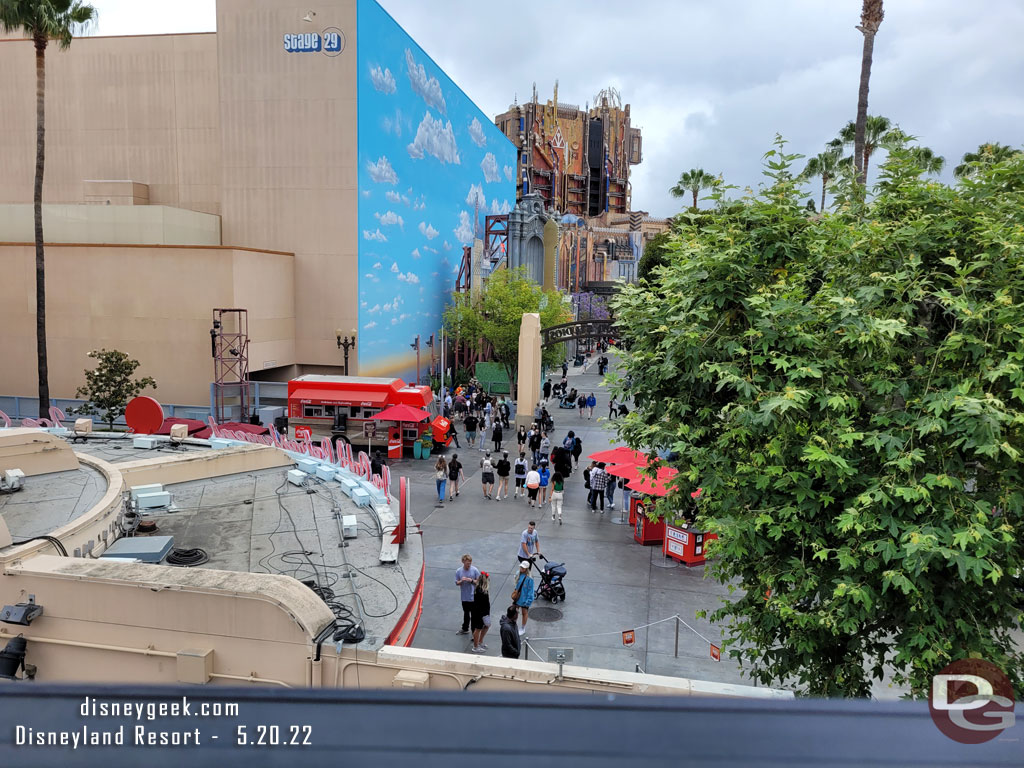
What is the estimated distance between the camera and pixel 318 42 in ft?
108

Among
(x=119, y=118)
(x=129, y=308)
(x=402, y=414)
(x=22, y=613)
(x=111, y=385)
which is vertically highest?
(x=119, y=118)

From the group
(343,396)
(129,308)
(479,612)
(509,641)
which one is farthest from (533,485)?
(129,308)

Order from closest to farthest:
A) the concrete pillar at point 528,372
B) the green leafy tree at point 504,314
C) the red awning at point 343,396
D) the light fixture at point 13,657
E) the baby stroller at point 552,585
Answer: the light fixture at point 13,657
the baby stroller at point 552,585
the red awning at point 343,396
the concrete pillar at point 528,372
the green leafy tree at point 504,314

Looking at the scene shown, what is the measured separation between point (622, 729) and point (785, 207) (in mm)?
6631

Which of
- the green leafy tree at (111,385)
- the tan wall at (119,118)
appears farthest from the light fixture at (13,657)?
the tan wall at (119,118)

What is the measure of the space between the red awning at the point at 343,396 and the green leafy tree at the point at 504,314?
15556 millimetres

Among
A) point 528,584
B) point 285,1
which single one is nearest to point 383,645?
point 528,584

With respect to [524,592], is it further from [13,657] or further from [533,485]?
[533,485]

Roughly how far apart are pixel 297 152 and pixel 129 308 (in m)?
10.5

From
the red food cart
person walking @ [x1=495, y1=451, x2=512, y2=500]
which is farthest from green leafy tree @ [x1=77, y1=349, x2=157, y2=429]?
person walking @ [x1=495, y1=451, x2=512, y2=500]

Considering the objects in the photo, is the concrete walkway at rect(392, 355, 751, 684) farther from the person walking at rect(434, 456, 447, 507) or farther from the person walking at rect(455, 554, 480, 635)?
the person walking at rect(455, 554, 480, 635)

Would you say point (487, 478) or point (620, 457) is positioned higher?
point (620, 457)

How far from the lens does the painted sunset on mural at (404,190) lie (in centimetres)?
3491

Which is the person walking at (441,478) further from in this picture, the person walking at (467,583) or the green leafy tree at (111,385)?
the green leafy tree at (111,385)
